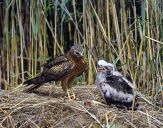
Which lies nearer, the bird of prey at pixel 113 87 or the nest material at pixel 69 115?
the nest material at pixel 69 115

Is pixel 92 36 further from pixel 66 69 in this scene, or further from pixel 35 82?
pixel 35 82

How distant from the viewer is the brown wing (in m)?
5.34

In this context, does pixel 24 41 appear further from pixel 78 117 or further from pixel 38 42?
pixel 78 117

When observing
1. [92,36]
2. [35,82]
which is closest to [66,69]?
[35,82]

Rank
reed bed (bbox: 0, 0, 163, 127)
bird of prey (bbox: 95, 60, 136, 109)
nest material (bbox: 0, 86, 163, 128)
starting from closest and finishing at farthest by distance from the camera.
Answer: nest material (bbox: 0, 86, 163, 128), bird of prey (bbox: 95, 60, 136, 109), reed bed (bbox: 0, 0, 163, 127)

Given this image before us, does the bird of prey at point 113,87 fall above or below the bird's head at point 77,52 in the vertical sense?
below

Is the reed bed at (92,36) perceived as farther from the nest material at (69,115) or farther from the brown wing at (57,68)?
the nest material at (69,115)

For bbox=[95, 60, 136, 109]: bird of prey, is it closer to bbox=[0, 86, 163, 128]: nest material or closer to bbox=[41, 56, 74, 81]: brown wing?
bbox=[0, 86, 163, 128]: nest material

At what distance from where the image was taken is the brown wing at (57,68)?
5.34 meters

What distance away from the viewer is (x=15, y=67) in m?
6.23

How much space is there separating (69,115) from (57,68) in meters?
0.69

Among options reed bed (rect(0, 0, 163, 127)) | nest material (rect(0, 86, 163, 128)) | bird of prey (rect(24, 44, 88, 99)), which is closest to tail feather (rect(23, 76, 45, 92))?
bird of prey (rect(24, 44, 88, 99))

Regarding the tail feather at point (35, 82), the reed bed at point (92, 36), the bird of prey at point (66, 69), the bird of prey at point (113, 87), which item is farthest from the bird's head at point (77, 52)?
the reed bed at point (92, 36)

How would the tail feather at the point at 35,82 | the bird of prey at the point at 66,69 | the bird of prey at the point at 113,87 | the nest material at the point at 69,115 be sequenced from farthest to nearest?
the tail feather at the point at 35,82, the bird of prey at the point at 66,69, the bird of prey at the point at 113,87, the nest material at the point at 69,115
